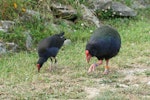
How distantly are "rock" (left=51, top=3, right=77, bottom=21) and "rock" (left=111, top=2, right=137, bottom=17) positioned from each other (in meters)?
1.76

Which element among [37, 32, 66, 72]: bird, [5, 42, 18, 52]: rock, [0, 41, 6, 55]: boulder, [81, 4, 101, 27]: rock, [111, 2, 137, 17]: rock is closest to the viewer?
[37, 32, 66, 72]: bird

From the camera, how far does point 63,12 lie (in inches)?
465

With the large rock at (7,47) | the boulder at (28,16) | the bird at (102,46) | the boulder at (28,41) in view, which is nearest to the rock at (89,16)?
the boulder at (28,16)

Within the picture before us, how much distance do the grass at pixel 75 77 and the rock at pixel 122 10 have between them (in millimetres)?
2847

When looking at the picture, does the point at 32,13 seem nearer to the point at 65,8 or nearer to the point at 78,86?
the point at 65,8

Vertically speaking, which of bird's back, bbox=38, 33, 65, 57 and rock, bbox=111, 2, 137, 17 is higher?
rock, bbox=111, 2, 137, 17

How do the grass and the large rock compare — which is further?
the large rock

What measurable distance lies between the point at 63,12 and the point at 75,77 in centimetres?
461

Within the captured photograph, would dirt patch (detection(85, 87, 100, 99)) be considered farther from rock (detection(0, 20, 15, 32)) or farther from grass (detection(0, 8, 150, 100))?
rock (detection(0, 20, 15, 32))

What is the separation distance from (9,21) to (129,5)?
5.59 meters

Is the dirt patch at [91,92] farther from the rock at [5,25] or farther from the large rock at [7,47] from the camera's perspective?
the rock at [5,25]

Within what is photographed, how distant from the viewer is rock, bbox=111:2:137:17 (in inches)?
516

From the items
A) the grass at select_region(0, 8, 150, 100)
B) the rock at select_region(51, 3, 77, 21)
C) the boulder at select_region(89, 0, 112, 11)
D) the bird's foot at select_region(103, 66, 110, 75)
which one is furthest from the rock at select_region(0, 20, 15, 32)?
the boulder at select_region(89, 0, 112, 11)

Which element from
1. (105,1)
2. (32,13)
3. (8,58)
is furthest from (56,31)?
(105,1)
